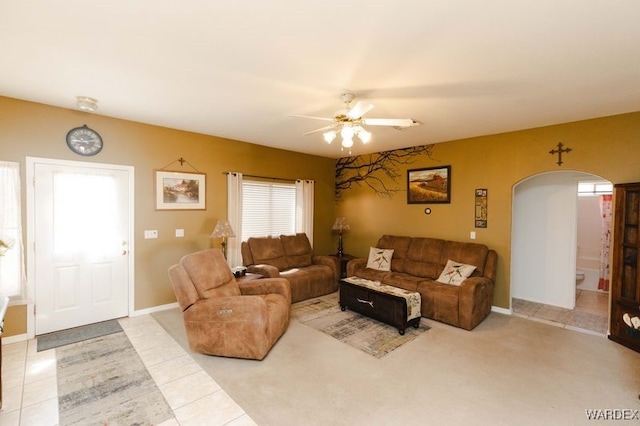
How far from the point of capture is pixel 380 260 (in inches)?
204

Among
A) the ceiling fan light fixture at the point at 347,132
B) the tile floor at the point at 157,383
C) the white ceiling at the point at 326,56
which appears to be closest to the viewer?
the white ceiling at the point at 326,56

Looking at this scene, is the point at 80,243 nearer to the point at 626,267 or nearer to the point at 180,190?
the point at 180,190

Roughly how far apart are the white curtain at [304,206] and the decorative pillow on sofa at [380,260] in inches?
58.4

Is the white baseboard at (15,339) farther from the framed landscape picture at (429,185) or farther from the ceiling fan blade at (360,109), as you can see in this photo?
the framed landscape picture at (429,185)

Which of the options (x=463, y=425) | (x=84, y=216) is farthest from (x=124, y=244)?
(x=463, y=425)

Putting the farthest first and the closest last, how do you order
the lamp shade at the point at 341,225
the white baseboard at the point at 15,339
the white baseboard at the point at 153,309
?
the lamp shade at the point at 341,225 < the white baseboard at the point at 153,309 < the white baseboard at the point at 15,339

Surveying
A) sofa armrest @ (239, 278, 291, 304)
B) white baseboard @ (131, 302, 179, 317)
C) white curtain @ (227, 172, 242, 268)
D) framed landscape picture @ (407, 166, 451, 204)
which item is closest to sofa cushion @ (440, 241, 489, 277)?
framed landscape picture @ (407, 166, 451, 204)

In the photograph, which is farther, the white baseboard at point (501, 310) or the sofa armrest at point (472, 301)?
the white baseboard at point (501, 310)

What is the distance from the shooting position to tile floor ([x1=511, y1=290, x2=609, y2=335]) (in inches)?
152

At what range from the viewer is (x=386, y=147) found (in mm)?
5531

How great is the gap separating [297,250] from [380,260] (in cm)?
158

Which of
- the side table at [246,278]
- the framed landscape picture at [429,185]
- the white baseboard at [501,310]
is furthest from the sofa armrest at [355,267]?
the white baseboard at [501,310]

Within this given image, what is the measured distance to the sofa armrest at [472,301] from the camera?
3713mm

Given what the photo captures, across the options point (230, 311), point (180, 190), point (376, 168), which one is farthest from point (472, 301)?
point (180, 190)
